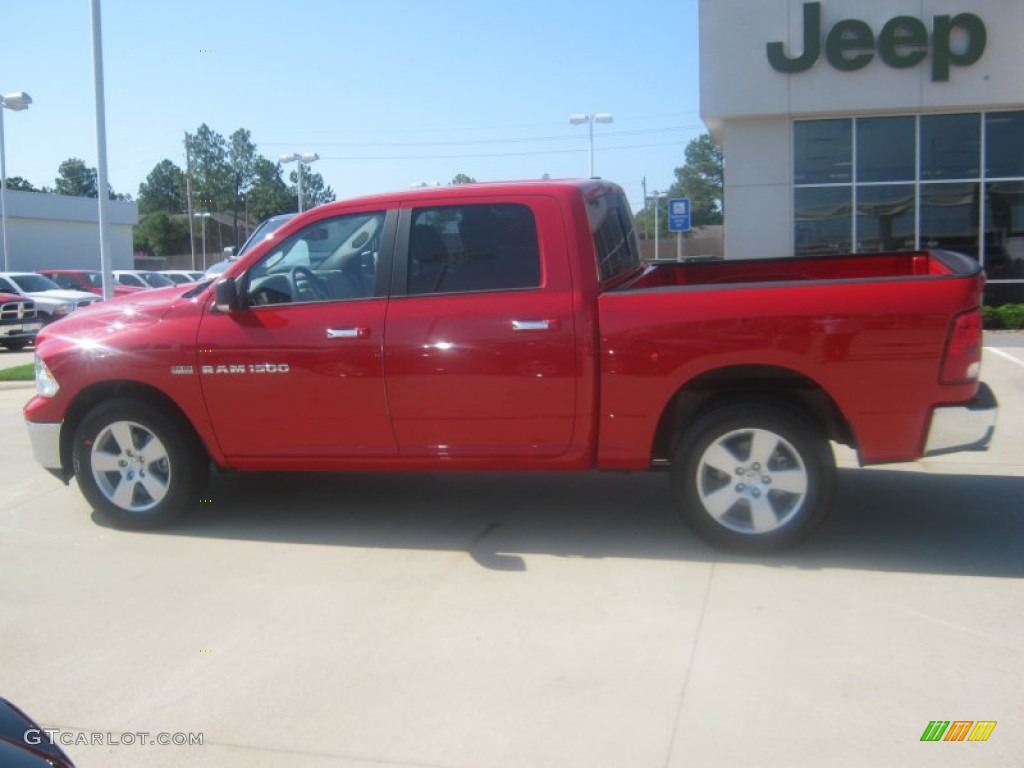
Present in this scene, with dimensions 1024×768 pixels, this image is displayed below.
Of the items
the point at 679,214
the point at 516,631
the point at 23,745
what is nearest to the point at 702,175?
the point at 679,214

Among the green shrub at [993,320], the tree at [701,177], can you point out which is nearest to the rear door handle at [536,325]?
the green shrub at [993,320]

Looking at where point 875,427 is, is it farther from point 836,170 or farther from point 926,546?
point 836,170

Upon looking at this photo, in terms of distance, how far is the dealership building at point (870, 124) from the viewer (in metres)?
18.4

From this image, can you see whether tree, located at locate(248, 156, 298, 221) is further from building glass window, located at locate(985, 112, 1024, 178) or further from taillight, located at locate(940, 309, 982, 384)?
taillight, located at locate(940, 309, 982, 384)

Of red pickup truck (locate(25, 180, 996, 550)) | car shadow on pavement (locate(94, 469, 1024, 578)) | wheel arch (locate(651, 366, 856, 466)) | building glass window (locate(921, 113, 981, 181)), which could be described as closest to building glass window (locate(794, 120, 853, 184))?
building glass window (locate(921, 113, 981, 181))

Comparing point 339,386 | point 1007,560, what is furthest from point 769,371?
point 339,386

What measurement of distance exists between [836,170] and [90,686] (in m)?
17.9

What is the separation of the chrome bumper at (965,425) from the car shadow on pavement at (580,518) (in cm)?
66

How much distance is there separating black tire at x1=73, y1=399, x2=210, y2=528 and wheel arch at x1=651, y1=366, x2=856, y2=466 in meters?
2.79

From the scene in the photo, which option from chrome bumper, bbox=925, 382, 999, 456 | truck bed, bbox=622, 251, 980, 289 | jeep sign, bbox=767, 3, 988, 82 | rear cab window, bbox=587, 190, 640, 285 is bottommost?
chrome bumper, bbox=925, 382, 999, 456

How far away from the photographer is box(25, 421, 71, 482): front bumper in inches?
248

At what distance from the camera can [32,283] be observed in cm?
2392

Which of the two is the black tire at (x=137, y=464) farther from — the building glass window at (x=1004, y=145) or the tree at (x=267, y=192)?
the tree at (x=267, y=192)

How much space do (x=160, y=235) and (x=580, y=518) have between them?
3453 inches
